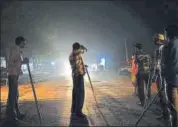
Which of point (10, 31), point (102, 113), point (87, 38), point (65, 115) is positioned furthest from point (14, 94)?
point (87, 38)

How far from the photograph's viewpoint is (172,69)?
764 centimetres

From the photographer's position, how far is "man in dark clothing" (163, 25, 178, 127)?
7531 mm

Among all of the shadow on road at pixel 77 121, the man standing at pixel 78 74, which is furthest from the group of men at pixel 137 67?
the shadow on road at pixel 77 121

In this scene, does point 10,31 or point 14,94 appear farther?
point 10,31

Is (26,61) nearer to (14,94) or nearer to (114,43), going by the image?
(14,94)

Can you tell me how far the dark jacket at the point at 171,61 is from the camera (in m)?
7.59

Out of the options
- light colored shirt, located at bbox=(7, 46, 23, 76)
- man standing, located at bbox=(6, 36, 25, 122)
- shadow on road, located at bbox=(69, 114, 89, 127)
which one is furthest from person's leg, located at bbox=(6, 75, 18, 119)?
shadow on road, located at bbox=(69, 114, 89, 127)

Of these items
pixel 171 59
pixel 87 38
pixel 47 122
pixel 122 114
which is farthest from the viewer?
pixel 87 38

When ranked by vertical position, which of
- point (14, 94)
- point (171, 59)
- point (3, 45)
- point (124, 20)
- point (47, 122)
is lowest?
point (47, 122)

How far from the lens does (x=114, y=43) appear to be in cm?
7219

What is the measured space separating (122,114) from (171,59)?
325 cm

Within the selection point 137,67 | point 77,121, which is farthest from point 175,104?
point 137,67

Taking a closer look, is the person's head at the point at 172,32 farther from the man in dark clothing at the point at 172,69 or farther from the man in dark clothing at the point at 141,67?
the man in dark clothing at the point at 141,67

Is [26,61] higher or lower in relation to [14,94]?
higher
